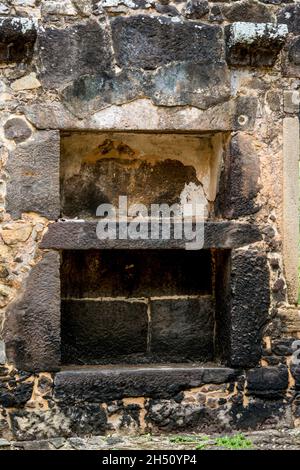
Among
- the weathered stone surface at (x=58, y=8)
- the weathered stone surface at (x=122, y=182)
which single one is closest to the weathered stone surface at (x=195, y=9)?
the weathered stone surface at (x=58, y=8)

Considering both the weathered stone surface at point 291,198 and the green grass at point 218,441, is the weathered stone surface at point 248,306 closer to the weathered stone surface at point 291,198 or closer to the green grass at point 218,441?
the weathered stone surface at point 291,198

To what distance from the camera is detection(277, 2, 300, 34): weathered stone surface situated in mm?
4895

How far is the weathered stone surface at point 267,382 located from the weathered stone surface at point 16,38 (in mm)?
2459

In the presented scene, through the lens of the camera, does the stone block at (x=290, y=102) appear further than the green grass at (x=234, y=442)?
Yes

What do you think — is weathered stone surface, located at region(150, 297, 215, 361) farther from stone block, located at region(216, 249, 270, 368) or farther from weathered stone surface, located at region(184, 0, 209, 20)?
weathered stone surface, located at region(184, 0, 209, 20)

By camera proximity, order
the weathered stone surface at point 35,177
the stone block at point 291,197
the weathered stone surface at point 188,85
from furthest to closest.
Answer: the stone block at point 291,197 < the weathered stone surface at point 188,85 < the weathered stone surface at point 35,177

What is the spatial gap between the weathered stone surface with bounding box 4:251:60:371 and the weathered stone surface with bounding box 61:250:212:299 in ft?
1.46

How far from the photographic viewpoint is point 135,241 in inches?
188

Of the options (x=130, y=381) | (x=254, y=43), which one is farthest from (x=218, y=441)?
(x=254, y=43)

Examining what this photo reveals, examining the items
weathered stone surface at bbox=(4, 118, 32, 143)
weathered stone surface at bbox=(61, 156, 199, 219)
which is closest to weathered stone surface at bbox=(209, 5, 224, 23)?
weathered stone surface at bbox=(61, 156, 199, 219)

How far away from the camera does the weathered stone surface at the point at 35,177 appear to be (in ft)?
15.3

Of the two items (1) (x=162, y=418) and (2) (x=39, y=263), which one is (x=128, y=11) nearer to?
(2) (x=39, y=263)

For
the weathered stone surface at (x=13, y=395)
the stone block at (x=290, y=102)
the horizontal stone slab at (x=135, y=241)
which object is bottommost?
the weathered stone surface at (x=13, y=395)

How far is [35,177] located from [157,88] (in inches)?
37.6
